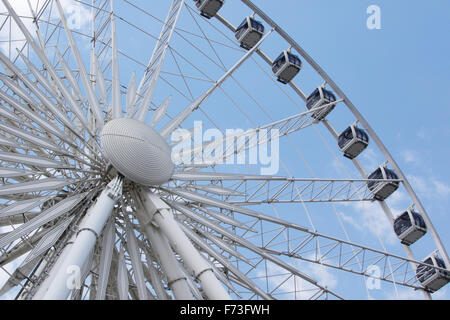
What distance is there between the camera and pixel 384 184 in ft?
92.3

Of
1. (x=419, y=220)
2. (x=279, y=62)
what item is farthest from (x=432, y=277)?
(x=279, y=62)

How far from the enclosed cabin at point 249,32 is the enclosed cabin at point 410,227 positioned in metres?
10.1

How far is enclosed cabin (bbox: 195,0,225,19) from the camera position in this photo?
2814 cm

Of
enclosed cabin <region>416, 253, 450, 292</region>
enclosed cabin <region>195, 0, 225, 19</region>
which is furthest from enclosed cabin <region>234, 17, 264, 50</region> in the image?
enclosed cabin <region>416, 253, 450, 292</region>

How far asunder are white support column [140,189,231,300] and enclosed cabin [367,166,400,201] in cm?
1451

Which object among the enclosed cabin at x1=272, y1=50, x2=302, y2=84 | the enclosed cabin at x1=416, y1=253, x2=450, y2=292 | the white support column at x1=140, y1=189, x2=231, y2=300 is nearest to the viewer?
the white support column at x1=140, y1=189, x2=231, y2=300

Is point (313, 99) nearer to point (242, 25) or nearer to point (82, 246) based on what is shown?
point (242, 25)

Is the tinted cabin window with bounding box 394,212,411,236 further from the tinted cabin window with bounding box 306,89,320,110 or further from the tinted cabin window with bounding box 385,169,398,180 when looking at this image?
the tinted cabin window with bounding box 306,89,320,110

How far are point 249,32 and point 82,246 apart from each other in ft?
56.3

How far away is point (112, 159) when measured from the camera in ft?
52.4

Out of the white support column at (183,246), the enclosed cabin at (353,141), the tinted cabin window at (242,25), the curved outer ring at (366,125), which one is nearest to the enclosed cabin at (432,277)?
the curved outer ring at (366,125)
